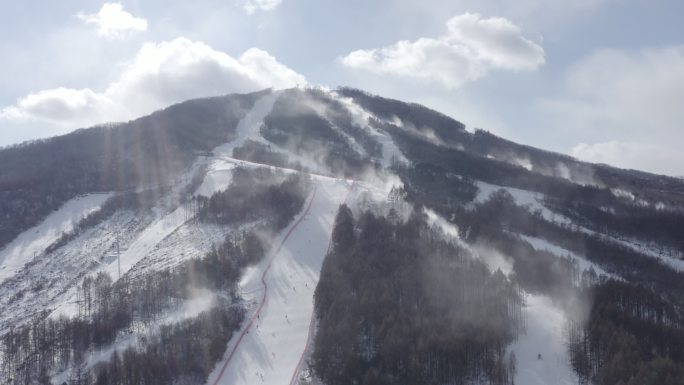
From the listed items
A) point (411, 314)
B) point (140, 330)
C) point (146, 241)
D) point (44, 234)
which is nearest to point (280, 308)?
point (140, 330)

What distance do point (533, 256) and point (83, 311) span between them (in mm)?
69653

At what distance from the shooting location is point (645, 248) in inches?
6038

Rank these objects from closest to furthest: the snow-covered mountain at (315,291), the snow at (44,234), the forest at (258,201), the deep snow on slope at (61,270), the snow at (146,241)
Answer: the snow-covered mountain at (315,291) < the deep snow on slope at (61,270) < the snow at (146,241) < the forest at (258,201) < the snow at (44,234)

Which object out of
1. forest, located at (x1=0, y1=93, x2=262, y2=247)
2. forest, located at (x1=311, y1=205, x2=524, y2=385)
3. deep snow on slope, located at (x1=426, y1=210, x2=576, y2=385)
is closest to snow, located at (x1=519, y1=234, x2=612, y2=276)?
forest, located at (x1=311, y1=205, x2=524, y2=385)

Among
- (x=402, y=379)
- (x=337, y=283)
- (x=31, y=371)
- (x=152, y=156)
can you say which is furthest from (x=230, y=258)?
(x=152, y=156)

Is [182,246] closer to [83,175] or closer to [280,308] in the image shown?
[280,308]

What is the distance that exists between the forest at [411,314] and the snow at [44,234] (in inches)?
2886

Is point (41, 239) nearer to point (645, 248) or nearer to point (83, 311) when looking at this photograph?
point (83, 311)

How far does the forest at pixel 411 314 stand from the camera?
64.2 metres

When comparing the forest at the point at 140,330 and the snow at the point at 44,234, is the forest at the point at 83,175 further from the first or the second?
the forest at the point at 140,330

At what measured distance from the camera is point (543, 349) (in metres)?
68.4

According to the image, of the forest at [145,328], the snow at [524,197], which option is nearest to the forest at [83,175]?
the forest at [145,328]

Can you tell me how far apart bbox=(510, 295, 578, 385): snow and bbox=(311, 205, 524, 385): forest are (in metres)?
1.37

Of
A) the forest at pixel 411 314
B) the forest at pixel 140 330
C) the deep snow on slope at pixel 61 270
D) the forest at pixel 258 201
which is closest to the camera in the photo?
the forest at pixel 411 314
